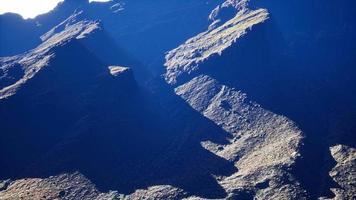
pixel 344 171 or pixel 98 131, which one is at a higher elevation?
pixel 98 131

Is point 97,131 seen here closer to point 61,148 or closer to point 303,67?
point 61,148

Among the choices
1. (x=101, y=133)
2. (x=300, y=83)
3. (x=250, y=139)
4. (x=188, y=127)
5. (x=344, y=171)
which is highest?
(x=300, y=83)

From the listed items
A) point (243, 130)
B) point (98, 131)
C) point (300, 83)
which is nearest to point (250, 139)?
point (243, 130)

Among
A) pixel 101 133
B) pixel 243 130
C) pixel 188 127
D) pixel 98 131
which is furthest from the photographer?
pixel 188 127

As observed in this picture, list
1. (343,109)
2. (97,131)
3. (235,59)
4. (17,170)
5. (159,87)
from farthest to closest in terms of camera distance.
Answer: (159,87), (235,59), (343,109), (97,131), (17,170)

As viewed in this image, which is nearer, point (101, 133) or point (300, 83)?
point (101, 133)

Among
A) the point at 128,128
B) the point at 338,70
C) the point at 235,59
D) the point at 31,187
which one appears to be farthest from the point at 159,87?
the point at 31,187

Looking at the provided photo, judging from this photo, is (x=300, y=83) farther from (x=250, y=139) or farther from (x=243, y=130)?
(x=250, y=139)

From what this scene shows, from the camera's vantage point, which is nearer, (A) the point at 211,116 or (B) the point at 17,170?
(B) the point at 17,170
